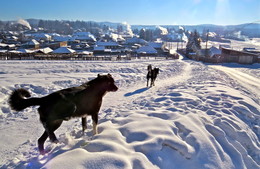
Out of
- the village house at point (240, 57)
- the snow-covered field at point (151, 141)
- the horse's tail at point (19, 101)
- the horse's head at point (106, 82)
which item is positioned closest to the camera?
the snow-covered field at point (151, 141)

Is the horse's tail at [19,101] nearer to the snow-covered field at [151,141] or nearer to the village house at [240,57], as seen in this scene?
the snow-covered field at [151,141]

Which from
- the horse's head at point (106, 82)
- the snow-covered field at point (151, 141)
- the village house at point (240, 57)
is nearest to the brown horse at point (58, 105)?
the horse's head at point (106, 82)

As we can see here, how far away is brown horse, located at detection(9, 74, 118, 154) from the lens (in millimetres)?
3766

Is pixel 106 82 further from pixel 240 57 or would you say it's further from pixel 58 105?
pixel 240 57

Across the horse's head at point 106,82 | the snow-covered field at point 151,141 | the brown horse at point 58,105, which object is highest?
the horse's head at point 106,82

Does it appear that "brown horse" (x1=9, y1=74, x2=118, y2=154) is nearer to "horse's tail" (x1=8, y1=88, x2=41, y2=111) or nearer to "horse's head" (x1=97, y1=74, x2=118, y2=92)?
"horse's tail" (x1=8, y1=88, x2=41, y2=111)

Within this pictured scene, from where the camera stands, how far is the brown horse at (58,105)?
→ 3766 millimetres

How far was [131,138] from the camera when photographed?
4203 millimetres

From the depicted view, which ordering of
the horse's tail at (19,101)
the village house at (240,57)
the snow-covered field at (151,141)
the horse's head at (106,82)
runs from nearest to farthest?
the snow-covered field at (151,141)
the horse's tail at (19,101)
the horse's head at (106,82)
the village house at (240,57)

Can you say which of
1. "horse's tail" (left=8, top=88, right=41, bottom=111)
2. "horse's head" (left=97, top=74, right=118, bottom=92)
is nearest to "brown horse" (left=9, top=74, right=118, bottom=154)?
"horse's tail" (left=8, top=88, right=41, bottom=111)

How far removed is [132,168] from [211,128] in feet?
9.48

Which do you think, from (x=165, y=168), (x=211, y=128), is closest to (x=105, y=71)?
(x=211, y=128)

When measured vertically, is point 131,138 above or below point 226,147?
above

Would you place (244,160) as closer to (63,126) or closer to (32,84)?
(63,126)
